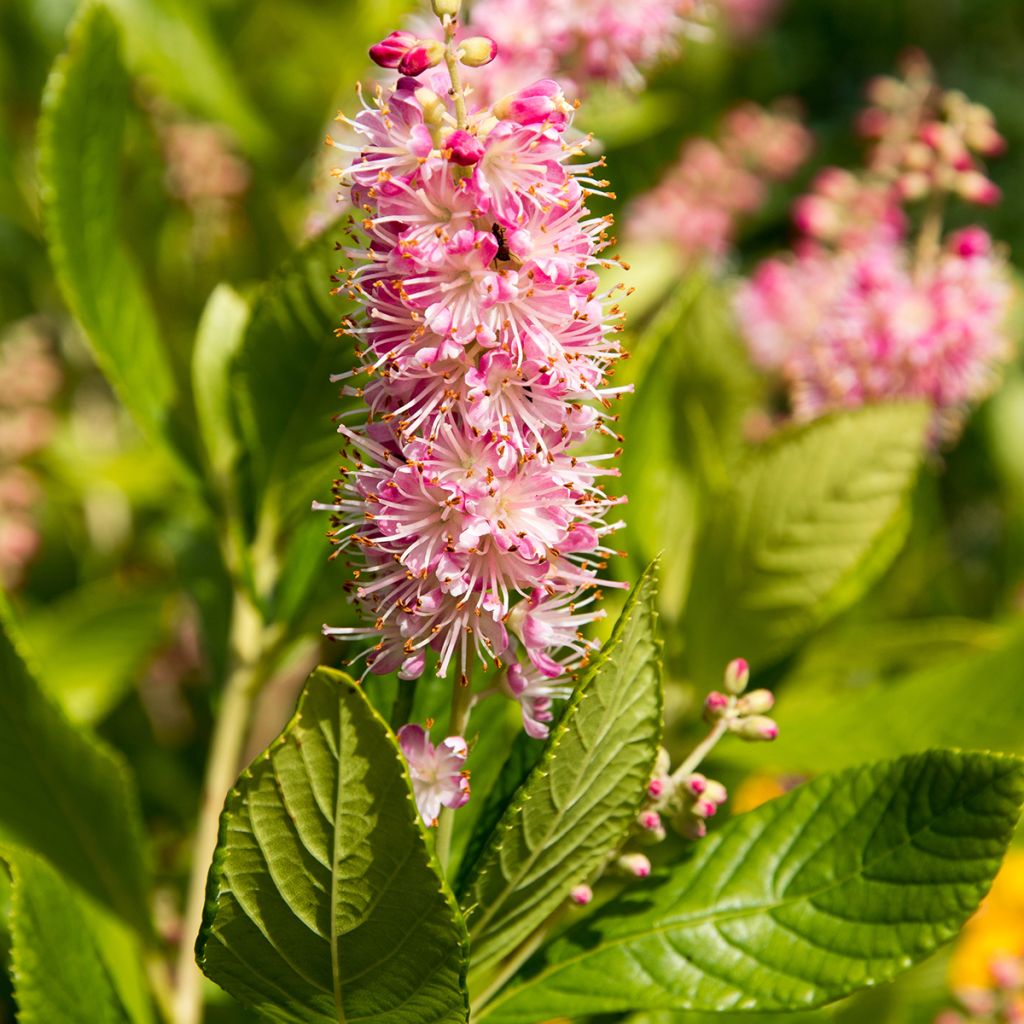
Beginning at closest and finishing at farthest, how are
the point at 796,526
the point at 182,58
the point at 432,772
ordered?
the point at 432,772 < the point at 796,526 < the point at 182,58

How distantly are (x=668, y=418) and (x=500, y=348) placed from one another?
78cm

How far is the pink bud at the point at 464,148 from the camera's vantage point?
0.80 m

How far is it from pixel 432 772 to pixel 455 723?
39mm

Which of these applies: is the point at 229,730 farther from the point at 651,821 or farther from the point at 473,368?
the point at 473,368

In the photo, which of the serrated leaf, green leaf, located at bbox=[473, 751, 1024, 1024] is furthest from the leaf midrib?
the serrated leaf

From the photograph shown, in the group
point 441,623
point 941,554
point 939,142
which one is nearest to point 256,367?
point 441,623

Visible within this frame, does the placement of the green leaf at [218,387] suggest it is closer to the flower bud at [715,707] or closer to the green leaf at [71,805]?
the green leaf at [71,805]

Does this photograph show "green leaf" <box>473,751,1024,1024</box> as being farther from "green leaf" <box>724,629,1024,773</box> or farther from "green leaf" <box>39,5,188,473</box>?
"green leaf" <box>39,5,188,473</box>

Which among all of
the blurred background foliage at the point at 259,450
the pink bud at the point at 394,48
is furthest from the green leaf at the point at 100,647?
the pink bud at the point at 394,48

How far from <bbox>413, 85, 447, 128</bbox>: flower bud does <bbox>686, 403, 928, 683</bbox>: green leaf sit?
0.72 metres

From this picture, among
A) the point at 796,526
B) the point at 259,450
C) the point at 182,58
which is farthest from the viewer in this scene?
the point at 182,58

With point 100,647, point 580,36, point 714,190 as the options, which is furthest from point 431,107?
point 714,190

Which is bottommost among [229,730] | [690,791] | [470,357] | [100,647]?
[100,647]

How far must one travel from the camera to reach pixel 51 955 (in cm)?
91
